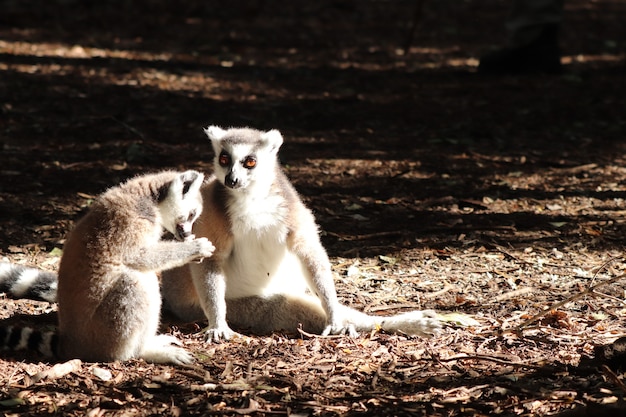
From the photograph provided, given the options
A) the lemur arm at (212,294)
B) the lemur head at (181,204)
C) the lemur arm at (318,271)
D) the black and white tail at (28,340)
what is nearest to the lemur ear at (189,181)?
the lemur head at (181,204)

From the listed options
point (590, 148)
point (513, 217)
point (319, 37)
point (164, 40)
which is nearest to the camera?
point (513, 217)

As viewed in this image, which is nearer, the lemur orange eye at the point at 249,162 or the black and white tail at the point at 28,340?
the black and white tail at the point at 28,340

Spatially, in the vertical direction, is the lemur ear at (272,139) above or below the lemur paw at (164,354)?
above

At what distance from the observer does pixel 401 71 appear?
43.2 feet

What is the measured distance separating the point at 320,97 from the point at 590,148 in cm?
358

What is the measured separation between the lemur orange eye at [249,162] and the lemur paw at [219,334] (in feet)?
3.33

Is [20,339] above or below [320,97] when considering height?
below

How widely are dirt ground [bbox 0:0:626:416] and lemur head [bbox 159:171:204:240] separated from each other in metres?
0.73

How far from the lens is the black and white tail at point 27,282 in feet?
19.0

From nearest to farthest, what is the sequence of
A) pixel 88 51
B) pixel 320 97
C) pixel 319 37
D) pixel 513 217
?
1. pixel 513 217
2. pixel 320 97
3. pixel 88 51
4. pixel 319 37

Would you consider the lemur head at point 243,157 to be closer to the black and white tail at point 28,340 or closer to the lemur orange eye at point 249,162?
the lemur orange eye at point 249,162

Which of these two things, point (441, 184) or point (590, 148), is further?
point (590, 148)

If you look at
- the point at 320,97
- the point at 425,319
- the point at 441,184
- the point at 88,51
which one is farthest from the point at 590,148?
the point at 88,51

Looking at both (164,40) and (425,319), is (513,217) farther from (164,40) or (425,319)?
(164,40)
